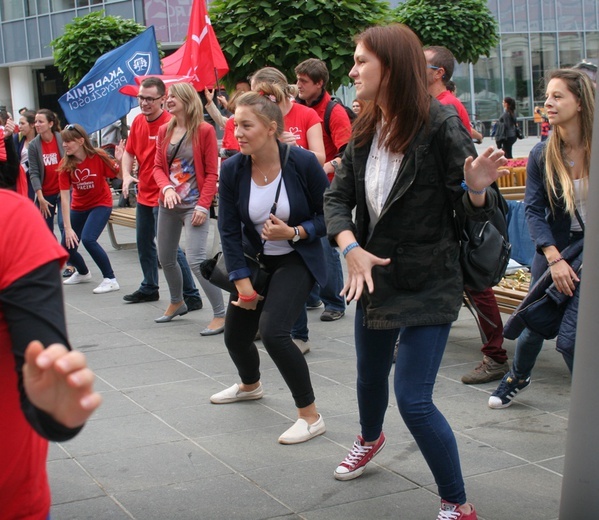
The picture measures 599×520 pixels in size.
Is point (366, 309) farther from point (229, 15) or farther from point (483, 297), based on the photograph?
point (229, 15)

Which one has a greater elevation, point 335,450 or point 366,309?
point 366,309

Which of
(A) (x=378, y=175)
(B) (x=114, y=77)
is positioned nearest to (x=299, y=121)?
(A) (x=378, y=175)

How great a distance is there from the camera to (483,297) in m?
5.88

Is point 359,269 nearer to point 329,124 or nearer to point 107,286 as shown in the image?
point 329,124

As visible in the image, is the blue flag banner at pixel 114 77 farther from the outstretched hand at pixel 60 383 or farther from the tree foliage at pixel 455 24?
the outstretched hand at pixel 60 383

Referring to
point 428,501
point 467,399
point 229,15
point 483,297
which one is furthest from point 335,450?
point 229,15

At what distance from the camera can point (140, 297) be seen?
916 cm

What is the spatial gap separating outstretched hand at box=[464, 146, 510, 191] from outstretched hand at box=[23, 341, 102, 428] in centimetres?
190

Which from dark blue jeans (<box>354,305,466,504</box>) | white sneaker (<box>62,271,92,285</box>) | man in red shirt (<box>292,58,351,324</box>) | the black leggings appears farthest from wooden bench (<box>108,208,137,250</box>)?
dark blue jeans (<box>354,305,466,504</box>)

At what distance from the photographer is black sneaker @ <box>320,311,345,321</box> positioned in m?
7.86

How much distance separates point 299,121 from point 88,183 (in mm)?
3364

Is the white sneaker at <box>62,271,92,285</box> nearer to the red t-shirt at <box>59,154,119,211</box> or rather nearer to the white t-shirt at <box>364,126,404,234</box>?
the red t-shirt at <box>59,154,119,211</box>

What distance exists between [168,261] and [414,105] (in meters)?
4.57

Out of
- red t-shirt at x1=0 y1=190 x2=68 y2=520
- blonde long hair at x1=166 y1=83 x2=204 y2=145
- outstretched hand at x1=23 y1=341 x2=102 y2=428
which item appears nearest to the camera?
outstretched hand at x1=23 y1=341 x2=102 y2=428
